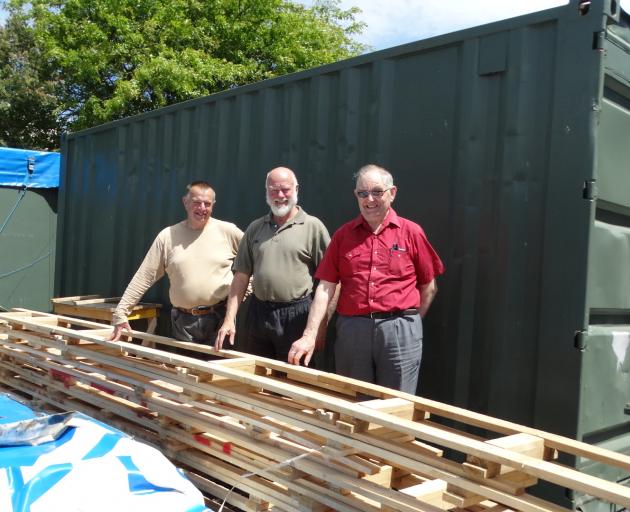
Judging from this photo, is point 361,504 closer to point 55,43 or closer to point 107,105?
point 107,105

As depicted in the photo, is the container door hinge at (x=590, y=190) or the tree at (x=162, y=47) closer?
the container door hinge at (x=590, y=190)

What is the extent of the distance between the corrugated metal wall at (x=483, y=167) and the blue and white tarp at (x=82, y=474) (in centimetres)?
164

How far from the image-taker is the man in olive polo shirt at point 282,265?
3.71 m

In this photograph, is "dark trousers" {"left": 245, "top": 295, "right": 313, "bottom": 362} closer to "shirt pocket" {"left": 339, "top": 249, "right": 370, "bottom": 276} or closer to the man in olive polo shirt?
the man in olive polo shirt

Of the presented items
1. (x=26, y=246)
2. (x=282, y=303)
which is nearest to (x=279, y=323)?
(x=282, y=303)

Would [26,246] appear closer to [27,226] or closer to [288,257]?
[27,226]

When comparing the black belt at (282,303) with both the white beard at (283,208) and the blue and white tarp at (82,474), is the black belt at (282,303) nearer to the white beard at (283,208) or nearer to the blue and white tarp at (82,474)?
the white beard at (283,208)

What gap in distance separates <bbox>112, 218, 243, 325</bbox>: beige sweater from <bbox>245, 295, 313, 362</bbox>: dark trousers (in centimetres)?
55

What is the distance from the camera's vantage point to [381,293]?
320 centimetres

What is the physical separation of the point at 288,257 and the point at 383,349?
2.83 feet

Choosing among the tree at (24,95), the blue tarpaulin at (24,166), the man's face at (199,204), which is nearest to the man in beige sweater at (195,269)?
the man's face at (199,204)

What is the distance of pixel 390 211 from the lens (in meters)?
3.33

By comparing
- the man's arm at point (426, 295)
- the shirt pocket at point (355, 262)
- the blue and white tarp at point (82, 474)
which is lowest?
the blue and white tarp at point (82, 474)

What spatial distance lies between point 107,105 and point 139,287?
38.7 ft
